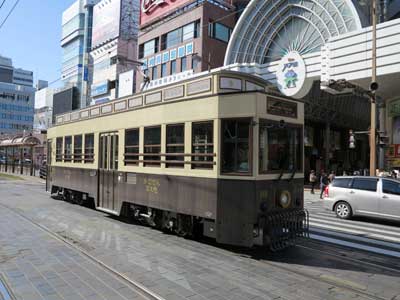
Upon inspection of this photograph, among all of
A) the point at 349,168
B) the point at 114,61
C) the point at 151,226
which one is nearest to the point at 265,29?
the point at 349,168

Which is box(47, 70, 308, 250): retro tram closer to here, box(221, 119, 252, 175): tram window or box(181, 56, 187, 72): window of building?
box(221, 119, 252, 175): tram window

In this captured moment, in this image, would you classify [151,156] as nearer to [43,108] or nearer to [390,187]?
[390,187]

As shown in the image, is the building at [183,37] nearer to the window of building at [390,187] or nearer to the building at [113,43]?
the building at [113,43]

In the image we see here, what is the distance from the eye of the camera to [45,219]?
1056cm

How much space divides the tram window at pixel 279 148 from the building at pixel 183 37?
3550cm

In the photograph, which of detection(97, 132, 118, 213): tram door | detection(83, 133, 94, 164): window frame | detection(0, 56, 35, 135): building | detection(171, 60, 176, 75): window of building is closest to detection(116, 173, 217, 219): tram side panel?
detection(97, 132, 118, 213): tram door

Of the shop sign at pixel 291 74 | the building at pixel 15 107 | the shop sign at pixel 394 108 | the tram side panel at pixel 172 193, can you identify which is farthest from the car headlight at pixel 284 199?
the building at pixel 15 107

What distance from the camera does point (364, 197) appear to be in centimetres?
1247

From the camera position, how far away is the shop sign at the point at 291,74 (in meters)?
27.0

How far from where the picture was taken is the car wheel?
12891 millimetres

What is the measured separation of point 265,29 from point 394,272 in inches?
1196

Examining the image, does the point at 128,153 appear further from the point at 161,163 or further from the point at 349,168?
the point at 349,168

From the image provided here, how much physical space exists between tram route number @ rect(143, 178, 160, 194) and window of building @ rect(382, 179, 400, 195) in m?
7.69

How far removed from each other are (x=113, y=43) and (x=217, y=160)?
66236mm
